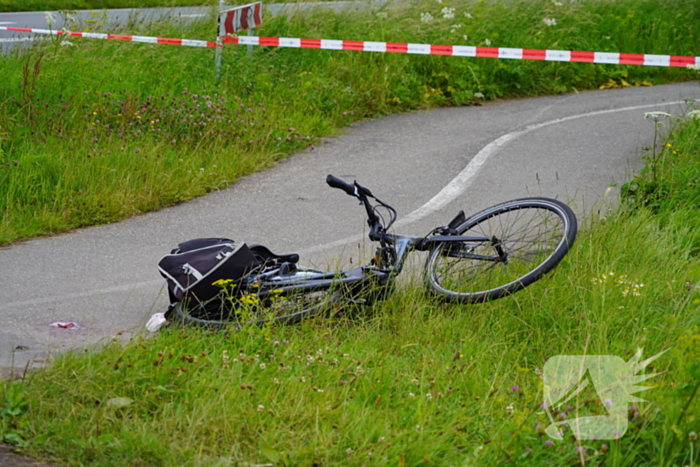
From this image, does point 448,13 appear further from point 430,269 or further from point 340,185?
point 340,185

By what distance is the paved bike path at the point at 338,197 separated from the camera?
18.7 ft

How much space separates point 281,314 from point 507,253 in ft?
5.39

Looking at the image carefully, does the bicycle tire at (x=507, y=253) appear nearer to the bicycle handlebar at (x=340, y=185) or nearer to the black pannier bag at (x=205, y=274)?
the bicycle handlebar at (x=340, y=185)

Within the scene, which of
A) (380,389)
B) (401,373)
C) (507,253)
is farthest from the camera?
(507,253)

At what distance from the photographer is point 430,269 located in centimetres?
548

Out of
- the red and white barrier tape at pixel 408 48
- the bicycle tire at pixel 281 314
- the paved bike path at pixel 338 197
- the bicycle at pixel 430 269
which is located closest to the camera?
the bicycle tire at pixel 281 314

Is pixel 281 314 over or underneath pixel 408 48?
underneath

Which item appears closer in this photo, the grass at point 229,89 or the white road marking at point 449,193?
the white road marking at point 449,193

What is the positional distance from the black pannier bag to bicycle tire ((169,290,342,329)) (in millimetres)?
61

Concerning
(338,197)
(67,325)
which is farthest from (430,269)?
(338,197)

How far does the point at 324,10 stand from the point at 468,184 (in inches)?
267

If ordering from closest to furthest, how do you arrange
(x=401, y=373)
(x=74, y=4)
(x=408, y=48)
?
(x=401, y=373) < (x=408, y=48) < (x=74, y=4)

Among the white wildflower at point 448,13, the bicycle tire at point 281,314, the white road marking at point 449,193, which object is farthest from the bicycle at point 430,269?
the white wildflower at point 448,13

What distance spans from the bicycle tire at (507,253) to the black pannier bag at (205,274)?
1.19m
